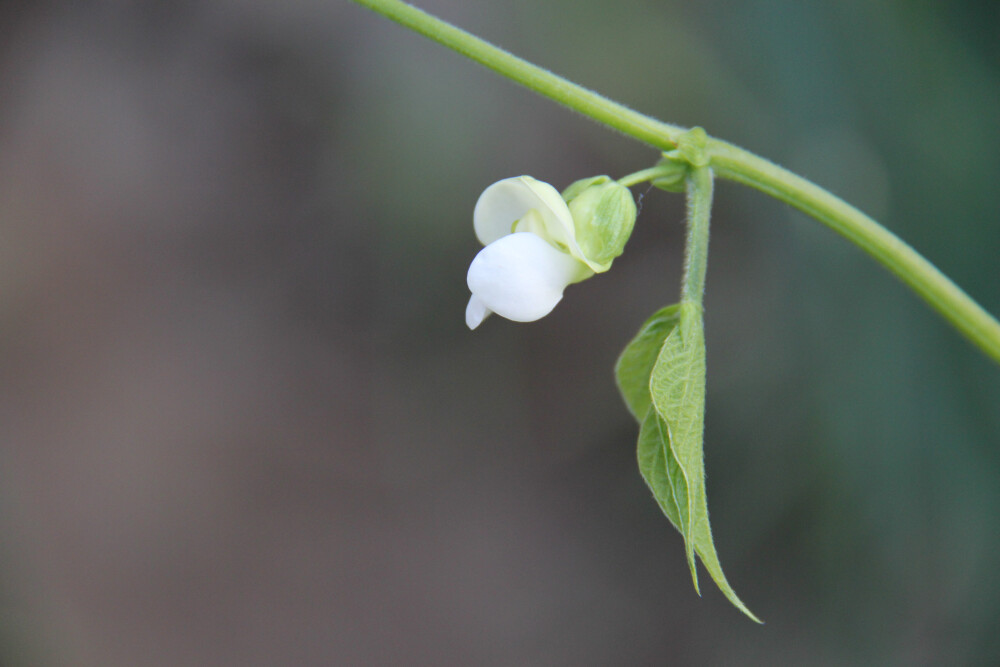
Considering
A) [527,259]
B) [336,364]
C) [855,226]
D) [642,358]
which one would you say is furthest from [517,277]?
[336,364]

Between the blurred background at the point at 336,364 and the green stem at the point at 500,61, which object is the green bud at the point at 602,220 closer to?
the green stem at the point at 500,61

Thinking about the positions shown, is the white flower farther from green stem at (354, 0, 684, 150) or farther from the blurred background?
the blurred background

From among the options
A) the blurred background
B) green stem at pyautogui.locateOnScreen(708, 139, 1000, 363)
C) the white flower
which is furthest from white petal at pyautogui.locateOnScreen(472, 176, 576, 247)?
the blurred background

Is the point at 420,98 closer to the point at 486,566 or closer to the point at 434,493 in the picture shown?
the point at 434,493

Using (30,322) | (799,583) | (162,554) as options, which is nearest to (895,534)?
(799,583)

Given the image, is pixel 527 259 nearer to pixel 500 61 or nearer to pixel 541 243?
pixel 541 243

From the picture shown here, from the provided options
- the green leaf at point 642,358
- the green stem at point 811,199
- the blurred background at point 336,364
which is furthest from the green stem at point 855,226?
the blurred background at point 336,364

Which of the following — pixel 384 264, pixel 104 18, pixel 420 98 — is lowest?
pixel 384 264
